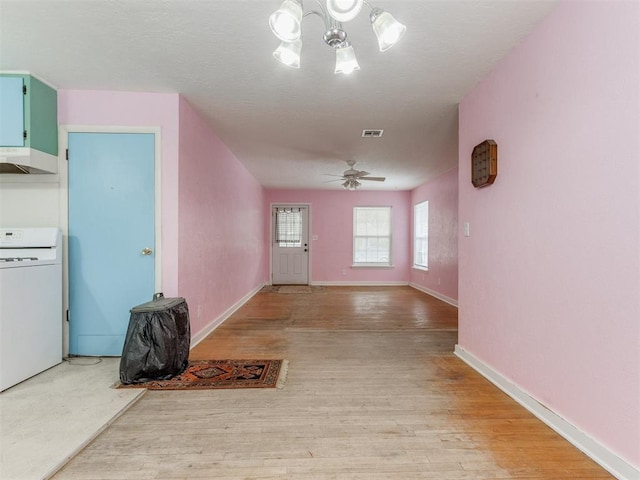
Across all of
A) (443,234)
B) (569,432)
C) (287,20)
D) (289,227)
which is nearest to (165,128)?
(287,20)

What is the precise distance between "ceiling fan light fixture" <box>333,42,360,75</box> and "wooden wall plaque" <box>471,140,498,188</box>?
4.30 ft

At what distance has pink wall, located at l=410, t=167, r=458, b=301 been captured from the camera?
5.36m

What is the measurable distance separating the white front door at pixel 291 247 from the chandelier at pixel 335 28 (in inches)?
237

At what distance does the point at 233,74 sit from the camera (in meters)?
2.41

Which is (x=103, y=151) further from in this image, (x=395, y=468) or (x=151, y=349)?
(x=395, y=468)

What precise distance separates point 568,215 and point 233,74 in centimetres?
247

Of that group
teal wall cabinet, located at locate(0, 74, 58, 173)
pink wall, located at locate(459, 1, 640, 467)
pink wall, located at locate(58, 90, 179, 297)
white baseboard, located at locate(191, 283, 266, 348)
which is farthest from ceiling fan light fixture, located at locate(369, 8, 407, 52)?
white baseboard, located at locate(191, 283, 266, 348)

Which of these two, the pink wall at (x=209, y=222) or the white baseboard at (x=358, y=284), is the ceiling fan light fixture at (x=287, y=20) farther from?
the white baseboard at (x=358, y=284)

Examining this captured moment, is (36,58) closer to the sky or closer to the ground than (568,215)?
closer to the sky

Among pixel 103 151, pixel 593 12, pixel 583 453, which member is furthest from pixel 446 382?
pixel 103 151

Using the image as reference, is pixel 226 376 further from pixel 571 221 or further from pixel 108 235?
pixel 571 221

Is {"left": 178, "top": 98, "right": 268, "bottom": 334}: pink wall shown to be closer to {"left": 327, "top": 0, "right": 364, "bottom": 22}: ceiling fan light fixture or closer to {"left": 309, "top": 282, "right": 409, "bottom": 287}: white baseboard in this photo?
{"left": 327, "top": 0, "right": 364, "bottom": 22}: ceiling fan light fixture

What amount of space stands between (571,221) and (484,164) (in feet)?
2.92

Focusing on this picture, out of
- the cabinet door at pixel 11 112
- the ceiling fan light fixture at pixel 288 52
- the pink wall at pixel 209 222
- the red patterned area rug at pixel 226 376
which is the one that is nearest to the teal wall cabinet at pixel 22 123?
the cabinet door at pixel 11 112
